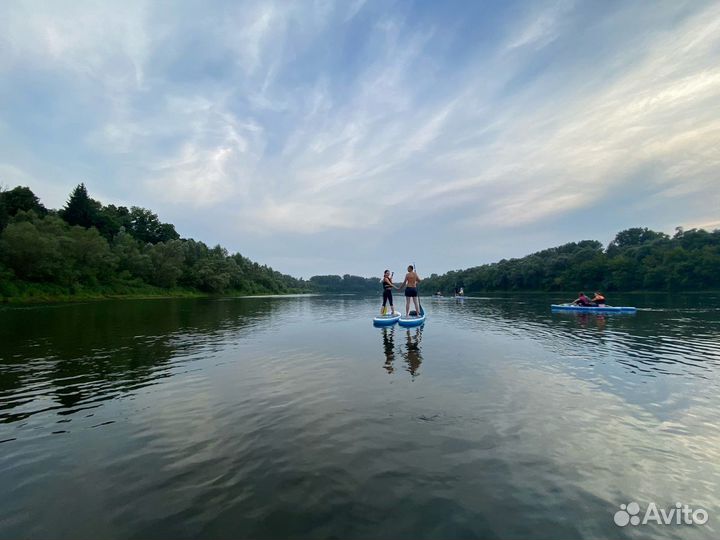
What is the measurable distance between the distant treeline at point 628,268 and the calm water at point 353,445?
124 m

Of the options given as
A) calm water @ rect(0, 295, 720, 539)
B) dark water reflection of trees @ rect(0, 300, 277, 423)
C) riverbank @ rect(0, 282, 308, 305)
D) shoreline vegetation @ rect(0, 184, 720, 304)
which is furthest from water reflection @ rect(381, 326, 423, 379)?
shoreline vegetation @ rect(0, 184, 720, 304)

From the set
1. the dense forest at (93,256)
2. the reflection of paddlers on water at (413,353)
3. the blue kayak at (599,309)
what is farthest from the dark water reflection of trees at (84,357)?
the dense forest at (93,256)

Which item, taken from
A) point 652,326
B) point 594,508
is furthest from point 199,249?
point 594,508

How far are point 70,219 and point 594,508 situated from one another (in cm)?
12377

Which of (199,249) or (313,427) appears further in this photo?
(199,249)

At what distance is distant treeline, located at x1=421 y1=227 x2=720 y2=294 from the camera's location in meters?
107

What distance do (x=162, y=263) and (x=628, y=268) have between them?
500 ft

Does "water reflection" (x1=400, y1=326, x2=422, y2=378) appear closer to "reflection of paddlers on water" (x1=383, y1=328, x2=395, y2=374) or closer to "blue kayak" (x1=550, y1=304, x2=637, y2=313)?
"reflection of paddlers on water" (x1=383, y1=328, x2=395, y2=374)

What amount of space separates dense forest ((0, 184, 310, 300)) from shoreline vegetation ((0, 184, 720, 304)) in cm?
20

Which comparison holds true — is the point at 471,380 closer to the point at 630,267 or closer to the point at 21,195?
the point at 21,195

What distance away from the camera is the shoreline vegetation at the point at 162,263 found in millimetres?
60812

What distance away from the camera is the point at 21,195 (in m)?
82.5

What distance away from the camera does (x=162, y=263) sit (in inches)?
3994

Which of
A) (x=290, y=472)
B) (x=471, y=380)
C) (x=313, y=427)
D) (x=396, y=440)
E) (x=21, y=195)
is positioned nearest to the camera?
(x=290, y=472)
